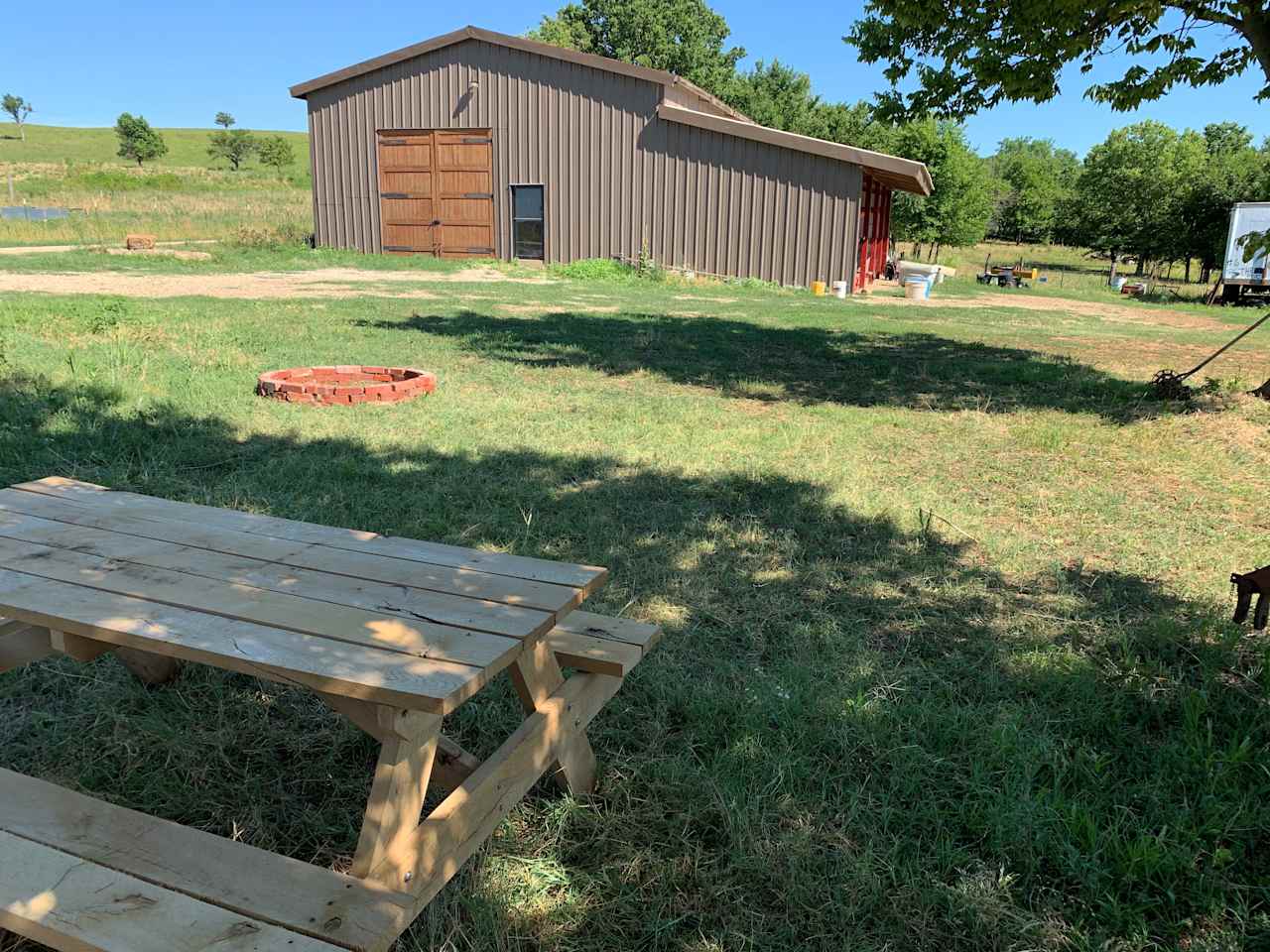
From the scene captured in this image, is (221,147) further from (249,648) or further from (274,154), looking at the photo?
(249,648)

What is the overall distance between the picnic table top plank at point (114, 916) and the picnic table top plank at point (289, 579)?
609 millimetres

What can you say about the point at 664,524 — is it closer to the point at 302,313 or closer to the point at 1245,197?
the point at 302,313

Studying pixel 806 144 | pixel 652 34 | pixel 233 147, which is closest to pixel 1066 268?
pixel 652 34

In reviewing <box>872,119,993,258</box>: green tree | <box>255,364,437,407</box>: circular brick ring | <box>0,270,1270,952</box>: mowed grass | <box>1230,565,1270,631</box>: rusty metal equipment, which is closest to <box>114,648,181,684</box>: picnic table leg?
<box>0,270,1270,952</box>: mowed grass

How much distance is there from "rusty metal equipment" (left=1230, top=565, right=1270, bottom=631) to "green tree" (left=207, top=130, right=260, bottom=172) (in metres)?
90.9

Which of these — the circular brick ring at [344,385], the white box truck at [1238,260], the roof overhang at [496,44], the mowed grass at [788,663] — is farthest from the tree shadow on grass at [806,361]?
the white box truck at [1238,260]

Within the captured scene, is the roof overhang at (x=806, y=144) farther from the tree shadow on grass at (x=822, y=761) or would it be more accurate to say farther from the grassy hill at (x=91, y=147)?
the grassy hill at (x=91, y=147)

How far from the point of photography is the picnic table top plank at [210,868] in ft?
4.59

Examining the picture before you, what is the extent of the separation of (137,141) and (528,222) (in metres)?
72.9

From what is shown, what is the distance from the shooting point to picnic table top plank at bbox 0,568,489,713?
151 centimetres

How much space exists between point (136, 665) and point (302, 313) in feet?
30.4

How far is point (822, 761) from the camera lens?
2.44 m

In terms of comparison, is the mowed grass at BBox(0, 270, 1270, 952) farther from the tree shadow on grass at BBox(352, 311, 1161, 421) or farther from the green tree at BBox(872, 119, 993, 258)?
the green tree at BBox(872, 119, 993, 258)

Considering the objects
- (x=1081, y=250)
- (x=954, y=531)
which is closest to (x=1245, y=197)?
(x=1081, y=250)
